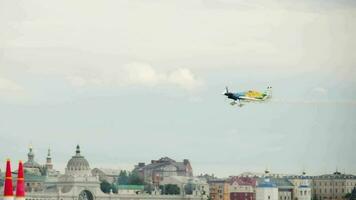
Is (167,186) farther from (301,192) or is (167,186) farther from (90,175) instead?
(301,192)

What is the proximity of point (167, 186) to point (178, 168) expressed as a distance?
438 inches

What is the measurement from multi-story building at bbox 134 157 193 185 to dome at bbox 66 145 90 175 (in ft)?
29.8

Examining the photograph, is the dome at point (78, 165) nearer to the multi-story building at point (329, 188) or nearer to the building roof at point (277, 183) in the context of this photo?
the building roof at point (277, 183)

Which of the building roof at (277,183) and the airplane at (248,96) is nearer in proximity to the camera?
the airplane at (248,96)

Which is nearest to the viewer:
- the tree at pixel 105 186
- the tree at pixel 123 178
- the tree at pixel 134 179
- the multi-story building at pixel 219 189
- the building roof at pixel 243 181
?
the building roof at pixel 243 181

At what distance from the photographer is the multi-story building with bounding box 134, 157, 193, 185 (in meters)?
119

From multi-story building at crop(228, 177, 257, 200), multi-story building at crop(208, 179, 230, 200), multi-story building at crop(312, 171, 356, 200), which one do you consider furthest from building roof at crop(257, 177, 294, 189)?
multi-story building at crop(208, 179, 230, 200)

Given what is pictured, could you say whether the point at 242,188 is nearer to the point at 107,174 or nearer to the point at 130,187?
the point at 130,187

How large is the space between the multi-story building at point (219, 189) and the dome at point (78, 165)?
1000cm

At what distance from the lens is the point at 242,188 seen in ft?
343

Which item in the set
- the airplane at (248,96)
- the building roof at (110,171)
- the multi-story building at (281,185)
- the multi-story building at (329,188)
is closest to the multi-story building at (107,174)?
the building roof at (110,171)

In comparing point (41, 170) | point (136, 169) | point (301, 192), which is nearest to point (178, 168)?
point (136, 169)

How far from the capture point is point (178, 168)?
400 feet

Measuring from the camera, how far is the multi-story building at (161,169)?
119 metres
